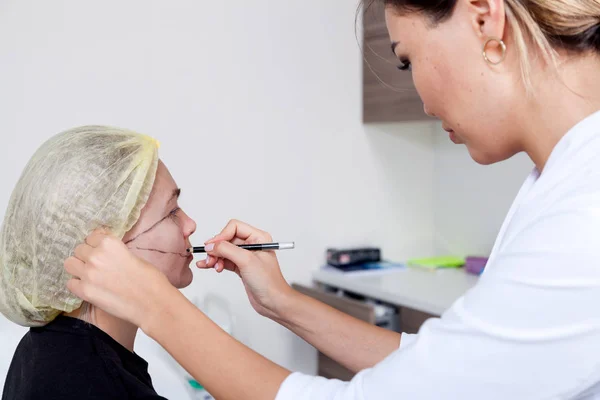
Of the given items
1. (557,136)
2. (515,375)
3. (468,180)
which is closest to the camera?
(515,375)

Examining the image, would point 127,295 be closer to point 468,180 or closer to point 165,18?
point 165,18

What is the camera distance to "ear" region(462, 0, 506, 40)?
2.58ft

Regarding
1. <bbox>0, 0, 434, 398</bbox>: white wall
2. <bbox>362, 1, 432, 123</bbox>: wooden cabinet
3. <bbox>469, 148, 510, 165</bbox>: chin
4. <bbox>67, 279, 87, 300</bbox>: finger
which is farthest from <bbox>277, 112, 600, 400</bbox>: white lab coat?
<bbox>362, 1, 432, 123</bbox>: wooden cabinet

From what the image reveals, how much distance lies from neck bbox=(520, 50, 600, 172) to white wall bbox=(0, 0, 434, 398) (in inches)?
51.5

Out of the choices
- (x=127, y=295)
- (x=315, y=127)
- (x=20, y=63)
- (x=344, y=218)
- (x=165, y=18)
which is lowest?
(x=344, y=218)

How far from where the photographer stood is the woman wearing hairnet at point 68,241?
1.04 metres

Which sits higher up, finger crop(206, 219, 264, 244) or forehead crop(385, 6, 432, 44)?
forehead crop(385, 6, 432, 44)

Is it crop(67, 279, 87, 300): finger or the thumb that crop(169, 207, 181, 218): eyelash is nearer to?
the thumb

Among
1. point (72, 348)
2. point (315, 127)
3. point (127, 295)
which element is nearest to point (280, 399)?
point (127, 295)

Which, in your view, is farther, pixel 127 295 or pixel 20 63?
pixel 20 63

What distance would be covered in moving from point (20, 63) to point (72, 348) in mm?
1092

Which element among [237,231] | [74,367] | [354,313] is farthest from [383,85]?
[74,367]

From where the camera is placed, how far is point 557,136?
81cm

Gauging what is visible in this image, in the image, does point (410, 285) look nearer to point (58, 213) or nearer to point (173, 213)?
point (173, 213)
